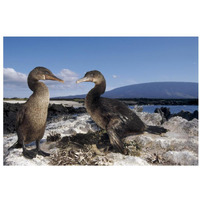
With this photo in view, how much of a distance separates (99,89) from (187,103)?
3.65 meters

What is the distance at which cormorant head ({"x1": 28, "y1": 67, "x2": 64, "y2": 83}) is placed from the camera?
4383 millimetres

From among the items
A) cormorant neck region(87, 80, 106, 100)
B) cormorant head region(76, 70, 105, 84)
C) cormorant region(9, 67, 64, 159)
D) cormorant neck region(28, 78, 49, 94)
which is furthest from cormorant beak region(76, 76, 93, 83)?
cormorant neck region(28, 78, 49, 94)

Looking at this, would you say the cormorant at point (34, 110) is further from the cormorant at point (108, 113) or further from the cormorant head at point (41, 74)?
the cormorant at point (108, 113)

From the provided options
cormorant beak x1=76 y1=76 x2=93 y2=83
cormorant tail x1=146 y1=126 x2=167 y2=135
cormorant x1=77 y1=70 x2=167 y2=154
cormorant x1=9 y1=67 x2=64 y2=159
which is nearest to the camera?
cormorant x1=9 y1=67 x2=64 y2=159

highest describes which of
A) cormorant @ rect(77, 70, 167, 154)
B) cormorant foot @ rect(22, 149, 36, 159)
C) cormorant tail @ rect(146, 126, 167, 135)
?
cormorant @ rect(77, 70, 167, 154)

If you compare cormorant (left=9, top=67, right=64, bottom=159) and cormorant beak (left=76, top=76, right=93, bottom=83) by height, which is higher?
cormorant beak (left=76, top=76, right=93, bottom=83)

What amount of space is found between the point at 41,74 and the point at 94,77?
3.48 feet

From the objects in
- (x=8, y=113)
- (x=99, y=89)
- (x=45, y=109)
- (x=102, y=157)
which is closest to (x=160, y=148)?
(x=102, y=157)

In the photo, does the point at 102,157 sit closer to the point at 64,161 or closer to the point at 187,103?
the point at 64,161

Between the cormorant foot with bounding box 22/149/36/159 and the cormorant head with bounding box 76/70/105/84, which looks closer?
the cormorant foot with bounding box 22/149/36/159

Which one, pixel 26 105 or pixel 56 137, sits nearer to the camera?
pixel 26 105

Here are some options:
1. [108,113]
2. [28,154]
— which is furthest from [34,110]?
[108,113]

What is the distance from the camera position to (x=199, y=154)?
4883mm

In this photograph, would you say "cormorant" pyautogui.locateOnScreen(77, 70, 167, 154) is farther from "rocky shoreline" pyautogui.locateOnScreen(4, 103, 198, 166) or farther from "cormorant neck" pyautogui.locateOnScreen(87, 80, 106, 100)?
"rocky shoreline" pyautogui.locateOnScreen(4, 103, 198, 166)
